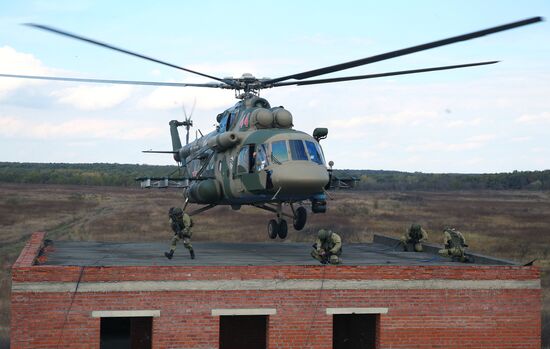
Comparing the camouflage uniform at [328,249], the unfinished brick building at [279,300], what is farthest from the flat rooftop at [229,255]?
the camouflage uniform at [328,249]

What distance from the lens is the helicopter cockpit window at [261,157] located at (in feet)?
70.8

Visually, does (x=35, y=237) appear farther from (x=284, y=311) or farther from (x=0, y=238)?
(x=0, y=238)

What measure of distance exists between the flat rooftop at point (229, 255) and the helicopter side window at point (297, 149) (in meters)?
2.79

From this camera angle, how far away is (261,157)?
21750mm

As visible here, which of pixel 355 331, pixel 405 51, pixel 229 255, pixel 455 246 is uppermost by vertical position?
pixel 405 51

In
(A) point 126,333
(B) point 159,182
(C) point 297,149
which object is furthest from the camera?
(A) point 126,333

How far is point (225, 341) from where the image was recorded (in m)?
22.1

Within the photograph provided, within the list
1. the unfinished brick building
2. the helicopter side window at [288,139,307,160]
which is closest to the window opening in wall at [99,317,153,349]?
the unfinished brick building

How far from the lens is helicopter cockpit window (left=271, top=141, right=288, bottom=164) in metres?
21.1

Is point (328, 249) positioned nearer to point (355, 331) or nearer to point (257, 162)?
point (257, 162)

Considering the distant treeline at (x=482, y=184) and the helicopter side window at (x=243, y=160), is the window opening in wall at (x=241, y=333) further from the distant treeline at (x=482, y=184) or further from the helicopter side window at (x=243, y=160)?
the distant treeline at (x=482, y=184)

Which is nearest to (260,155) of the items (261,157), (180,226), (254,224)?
(261,157)

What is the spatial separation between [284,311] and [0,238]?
34605 mm

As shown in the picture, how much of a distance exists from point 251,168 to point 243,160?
1.74 ft
